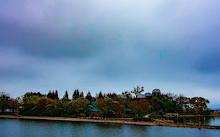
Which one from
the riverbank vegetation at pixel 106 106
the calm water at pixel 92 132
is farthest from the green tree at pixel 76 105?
the calm water at pixel 92 132

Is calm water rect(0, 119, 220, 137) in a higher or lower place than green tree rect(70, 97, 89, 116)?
lower

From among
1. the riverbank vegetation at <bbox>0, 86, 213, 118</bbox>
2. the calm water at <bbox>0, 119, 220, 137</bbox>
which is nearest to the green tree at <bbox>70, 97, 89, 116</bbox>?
the riverbank vegetation at <bbox>0, 86, 213, 118</bbox>

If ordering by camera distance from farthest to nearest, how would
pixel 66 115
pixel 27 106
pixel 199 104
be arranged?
pixel 199 104 → pixel 27 106 → pixel 66 115

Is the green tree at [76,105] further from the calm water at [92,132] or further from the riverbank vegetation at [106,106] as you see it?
the calm water at [92,132]

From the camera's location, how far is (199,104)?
4122 inches

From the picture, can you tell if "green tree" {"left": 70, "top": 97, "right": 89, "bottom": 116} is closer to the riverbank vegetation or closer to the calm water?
the riverbank vegetation

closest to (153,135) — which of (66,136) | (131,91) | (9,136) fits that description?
(66,136)

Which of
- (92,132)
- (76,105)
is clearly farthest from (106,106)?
(92,132)

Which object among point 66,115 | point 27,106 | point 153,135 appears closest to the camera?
point 153,135

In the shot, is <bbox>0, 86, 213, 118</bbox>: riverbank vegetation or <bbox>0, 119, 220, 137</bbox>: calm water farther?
<bbox>0, 86, 213, 118</bbox>: riverbank vegetation

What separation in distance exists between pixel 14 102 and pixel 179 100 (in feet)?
311

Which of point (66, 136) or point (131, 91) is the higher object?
point (131, 91)

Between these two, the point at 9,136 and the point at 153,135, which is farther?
the point at 153,135

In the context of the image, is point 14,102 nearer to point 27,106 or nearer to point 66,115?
point 27,106
